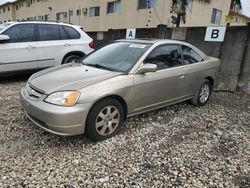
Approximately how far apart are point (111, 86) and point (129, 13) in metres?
13.1

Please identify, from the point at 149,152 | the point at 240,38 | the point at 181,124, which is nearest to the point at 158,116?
the point at 181,124

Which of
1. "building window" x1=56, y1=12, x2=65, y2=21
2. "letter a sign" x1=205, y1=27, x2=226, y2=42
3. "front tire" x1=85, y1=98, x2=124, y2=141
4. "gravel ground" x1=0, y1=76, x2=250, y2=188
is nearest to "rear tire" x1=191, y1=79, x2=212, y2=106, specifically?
"gravel ground" x1=0, y1=76, x2=250, y2=188

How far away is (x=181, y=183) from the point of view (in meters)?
2.47

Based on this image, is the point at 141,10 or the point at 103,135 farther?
the point at 141,10

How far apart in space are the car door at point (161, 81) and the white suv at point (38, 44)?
345 centimetres

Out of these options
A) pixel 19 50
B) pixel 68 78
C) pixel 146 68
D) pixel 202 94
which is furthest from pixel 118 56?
pixel 19 50

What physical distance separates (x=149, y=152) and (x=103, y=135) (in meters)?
0.70

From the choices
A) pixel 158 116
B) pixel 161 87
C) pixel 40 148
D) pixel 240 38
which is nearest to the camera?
pixel 40 148

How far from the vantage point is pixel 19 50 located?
573cm

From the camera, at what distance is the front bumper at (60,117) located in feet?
9.06

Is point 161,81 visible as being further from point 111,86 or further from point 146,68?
point 111,86

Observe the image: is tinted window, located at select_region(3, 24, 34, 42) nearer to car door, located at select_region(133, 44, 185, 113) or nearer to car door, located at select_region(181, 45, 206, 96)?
car door, located at select_region(133, 44, 185, 113)

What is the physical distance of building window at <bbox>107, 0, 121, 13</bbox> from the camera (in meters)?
16.1

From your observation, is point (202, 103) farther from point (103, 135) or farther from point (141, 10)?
point (141, 10)
